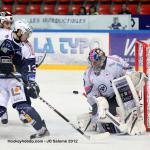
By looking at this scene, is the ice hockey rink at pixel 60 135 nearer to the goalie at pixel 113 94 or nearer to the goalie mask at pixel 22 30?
the goalie at pixel 113 94

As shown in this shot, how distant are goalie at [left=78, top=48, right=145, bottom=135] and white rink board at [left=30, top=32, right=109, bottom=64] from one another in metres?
4.54

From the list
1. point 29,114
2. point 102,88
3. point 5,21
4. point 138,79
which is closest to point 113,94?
point 102,88

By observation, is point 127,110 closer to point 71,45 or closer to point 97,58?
point 97,58

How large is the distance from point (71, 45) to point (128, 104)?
4.75 metres

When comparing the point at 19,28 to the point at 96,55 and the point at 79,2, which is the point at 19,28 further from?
the point at 79,2

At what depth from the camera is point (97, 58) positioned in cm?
495

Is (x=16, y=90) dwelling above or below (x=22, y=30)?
below

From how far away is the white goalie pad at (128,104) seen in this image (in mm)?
4988

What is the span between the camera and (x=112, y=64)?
16.6 feet

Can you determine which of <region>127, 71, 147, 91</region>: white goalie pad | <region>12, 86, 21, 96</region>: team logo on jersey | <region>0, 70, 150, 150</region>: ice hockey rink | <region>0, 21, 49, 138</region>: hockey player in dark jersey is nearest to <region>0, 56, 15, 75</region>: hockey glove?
<region>0, 21, 49, 138</region>: hockey player in dark jersey

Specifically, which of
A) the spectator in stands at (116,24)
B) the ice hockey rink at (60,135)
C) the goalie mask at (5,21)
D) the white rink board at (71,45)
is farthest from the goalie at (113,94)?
the spectator in stands at (116,24)

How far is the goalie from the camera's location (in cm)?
497

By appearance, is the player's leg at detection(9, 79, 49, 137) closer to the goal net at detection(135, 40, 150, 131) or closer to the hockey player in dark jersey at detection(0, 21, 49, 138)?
the hockey player in dark jersey at detection(0, 21, 49, 138)

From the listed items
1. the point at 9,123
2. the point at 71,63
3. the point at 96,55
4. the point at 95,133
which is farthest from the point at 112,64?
the point at 71,63
